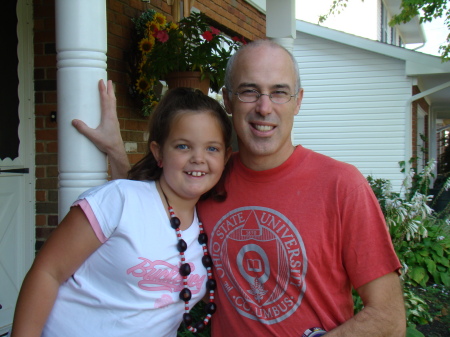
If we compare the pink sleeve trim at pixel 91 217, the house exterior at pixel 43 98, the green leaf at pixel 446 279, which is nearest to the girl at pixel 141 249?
the pink sleeve trim at pixel 91 217

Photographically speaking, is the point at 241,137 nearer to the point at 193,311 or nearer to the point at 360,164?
the point at 193,311

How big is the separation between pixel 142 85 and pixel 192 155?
8.11 ft

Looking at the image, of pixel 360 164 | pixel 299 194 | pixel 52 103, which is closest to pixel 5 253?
pixel 52 103

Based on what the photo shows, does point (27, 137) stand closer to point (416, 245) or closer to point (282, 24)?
point (282, 24)

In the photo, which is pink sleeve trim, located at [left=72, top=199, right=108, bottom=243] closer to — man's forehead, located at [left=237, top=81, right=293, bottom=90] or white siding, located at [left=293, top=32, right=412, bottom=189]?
man's forehead, located at [left=237, top=81, right=293, bottom=90]

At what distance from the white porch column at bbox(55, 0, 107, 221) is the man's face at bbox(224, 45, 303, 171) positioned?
0.56m

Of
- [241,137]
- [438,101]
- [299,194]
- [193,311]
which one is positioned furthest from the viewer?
[438,101]

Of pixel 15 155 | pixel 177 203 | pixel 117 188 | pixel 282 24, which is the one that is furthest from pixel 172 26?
pixel 117 188

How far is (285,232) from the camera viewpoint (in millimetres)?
1823

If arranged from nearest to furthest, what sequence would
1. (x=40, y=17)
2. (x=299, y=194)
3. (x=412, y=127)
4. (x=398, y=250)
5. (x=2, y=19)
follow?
(x=299, y=194) → (x=2, y=19) → (x=40, y=17) → (x=398, y=250) → (x=412, y=127)

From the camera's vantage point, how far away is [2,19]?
3.55m

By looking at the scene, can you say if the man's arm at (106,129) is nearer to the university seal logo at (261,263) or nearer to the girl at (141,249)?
the girl at (141,249)

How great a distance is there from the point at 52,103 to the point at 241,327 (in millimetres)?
2585

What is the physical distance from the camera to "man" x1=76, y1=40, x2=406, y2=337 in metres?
1.70
